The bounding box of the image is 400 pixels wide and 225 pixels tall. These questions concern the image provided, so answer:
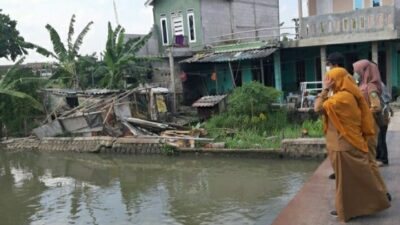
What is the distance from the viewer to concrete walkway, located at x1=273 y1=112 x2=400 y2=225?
4.50 meters

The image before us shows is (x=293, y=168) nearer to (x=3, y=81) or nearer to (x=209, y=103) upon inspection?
(x=209, y=103)

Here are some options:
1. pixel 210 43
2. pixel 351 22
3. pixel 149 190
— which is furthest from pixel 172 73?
pixel 149 190

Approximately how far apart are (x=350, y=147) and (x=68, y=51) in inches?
644

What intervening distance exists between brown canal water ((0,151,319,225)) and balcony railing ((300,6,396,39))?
562 cm

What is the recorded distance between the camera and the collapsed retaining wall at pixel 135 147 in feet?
38.8

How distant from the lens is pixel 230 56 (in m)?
17.9

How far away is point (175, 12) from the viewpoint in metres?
21.6

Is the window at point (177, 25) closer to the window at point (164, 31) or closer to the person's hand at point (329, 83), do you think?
the window at point (164, 31)

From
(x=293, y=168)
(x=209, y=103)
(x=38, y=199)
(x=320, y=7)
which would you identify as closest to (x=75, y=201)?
(x=38, y=199)

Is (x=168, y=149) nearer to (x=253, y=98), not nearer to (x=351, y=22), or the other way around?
(x=253, y=98)

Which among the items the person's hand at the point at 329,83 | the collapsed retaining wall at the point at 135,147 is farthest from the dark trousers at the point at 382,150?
the collapsed retaining wall at the point at 135,147

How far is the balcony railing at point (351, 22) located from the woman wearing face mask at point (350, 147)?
1096 cm

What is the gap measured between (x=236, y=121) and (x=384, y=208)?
34.8 ft

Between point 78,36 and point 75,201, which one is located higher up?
point 78,36
